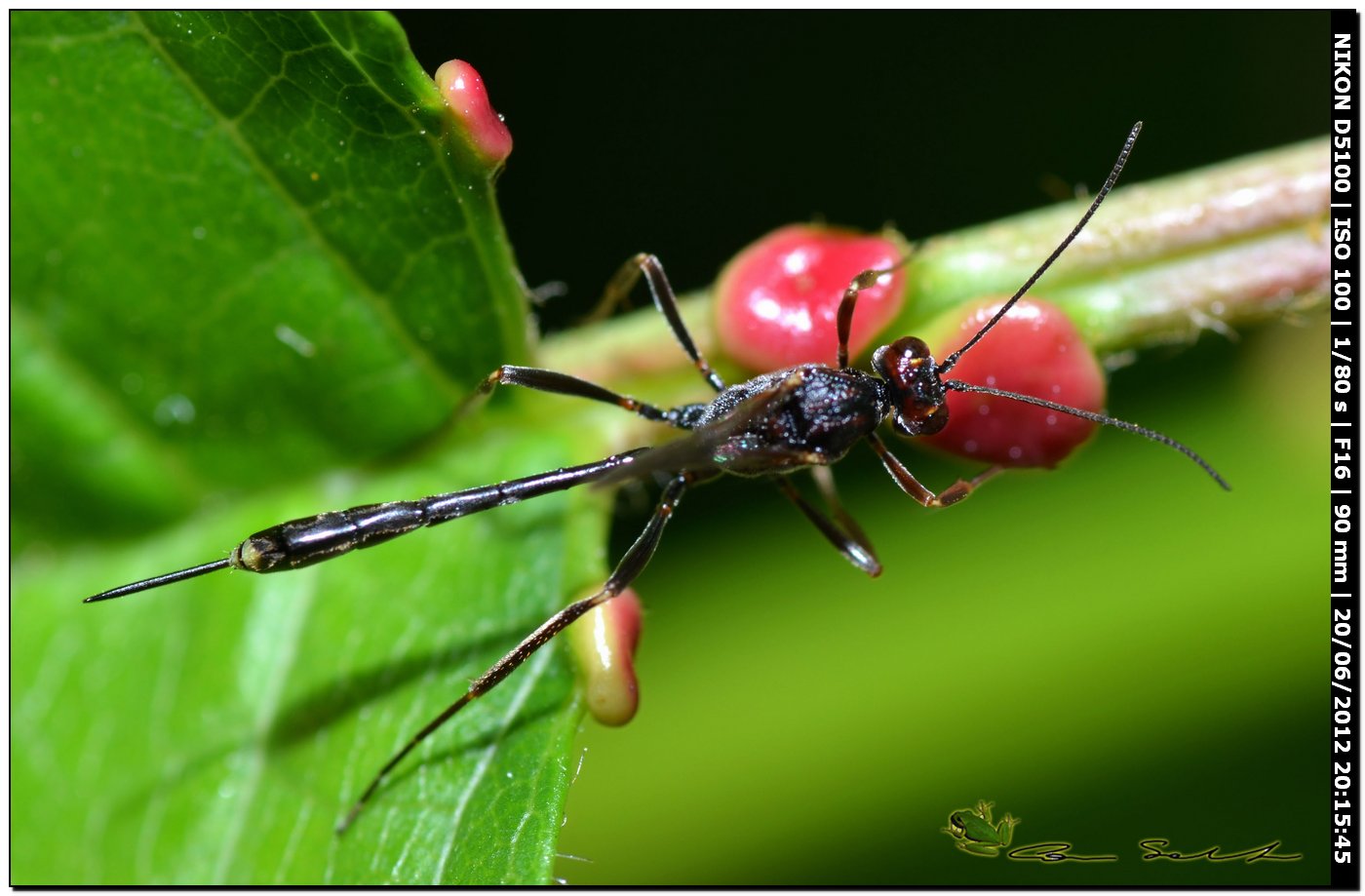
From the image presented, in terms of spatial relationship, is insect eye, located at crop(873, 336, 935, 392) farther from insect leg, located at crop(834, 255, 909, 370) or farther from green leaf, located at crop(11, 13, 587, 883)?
green leaf, located at crop(11, 13, 587, 883)

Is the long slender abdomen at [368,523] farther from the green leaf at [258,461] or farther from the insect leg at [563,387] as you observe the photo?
the insect leg at [563,387]

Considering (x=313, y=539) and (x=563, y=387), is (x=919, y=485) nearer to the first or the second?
(x=563, y=387)

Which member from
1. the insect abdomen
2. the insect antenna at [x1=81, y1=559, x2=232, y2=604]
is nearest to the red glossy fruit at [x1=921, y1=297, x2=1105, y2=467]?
the insect abdomen

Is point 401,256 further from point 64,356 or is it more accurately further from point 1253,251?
point 1253,251

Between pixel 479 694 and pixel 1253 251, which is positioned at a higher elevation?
pixel 1253 251

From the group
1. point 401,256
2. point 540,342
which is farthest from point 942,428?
point 401,256

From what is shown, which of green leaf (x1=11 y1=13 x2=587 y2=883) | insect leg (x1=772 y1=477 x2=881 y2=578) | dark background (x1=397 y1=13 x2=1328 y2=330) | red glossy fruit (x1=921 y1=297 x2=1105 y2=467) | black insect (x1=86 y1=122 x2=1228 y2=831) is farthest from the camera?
dark background (x1=397 y1=13 x2=1328 y2=330)

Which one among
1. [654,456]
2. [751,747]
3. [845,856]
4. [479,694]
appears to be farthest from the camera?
[751,747]
